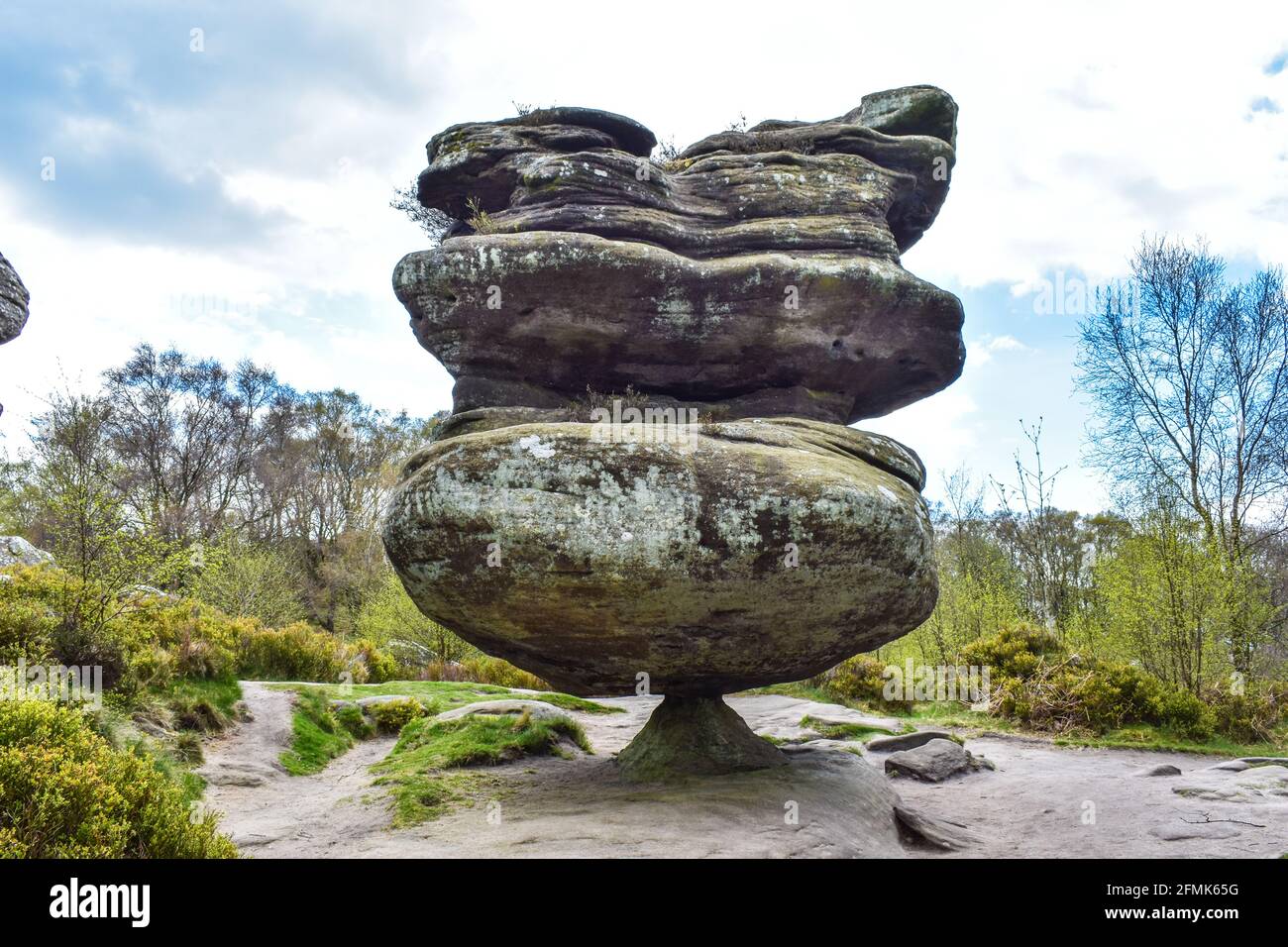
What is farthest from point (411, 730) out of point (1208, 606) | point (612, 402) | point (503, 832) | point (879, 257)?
point (1208, 606)

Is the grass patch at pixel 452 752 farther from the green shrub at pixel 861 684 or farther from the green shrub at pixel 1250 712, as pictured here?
the green shrub at pixel 1250 712

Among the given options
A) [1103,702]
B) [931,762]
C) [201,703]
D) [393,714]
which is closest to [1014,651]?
[1103,702]

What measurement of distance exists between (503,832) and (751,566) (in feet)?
10.2

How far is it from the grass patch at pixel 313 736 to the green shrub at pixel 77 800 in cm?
508

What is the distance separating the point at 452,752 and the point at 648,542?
186 inches

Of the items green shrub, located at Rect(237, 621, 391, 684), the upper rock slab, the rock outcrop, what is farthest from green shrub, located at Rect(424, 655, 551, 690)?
the upper rock slab

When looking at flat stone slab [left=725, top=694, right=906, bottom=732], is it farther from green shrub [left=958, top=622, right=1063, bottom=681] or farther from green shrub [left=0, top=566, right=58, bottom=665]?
green shrub [left=0, top=566, right=58, bottom=665]

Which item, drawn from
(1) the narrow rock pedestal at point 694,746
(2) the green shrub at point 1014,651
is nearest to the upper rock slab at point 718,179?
(1) the narrow rock pedestal at point 694,746

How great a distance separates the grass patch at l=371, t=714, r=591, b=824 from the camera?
750 centimetres

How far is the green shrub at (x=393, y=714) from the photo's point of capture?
1301 cm

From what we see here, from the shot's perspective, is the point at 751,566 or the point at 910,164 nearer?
the point at 751,566

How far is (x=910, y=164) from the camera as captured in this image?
33.5ft

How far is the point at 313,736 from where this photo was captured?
11.2 meters

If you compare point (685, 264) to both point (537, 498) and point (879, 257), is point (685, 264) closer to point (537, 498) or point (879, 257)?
point (879, 257)
